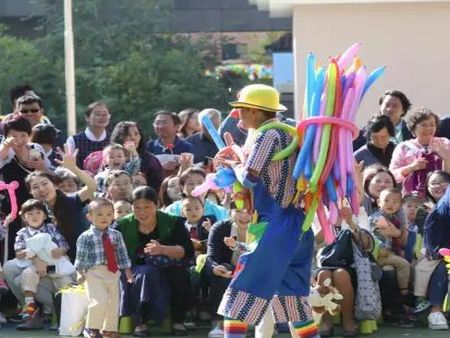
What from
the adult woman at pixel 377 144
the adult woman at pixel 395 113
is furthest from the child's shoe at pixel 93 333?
the adult woman at pixel 395 113

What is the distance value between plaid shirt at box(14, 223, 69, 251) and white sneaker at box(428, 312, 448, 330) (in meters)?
2.97

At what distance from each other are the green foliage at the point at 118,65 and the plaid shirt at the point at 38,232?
1237cm

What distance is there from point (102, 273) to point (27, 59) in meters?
15.0

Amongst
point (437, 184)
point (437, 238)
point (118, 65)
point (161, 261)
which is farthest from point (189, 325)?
point (118, 65)

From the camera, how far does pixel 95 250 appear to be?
9219 mm

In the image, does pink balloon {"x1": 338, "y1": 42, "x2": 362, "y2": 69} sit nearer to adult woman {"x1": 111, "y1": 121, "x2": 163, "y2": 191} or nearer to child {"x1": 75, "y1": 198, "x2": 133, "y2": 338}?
child {"x1": 75, "y1": 198, "x2": 133, "y2": 338}

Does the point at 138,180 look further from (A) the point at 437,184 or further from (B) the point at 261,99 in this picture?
(B) the point at 261,99

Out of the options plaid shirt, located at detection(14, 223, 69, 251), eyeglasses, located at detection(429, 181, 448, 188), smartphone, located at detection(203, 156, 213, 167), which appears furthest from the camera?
smartphone, located at detection(203, 156, 213, 167)

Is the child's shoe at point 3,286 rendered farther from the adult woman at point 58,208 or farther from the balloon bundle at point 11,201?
the balloon bundle at point 11,201

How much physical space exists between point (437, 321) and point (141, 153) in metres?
3.14

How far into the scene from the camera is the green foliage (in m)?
23.4

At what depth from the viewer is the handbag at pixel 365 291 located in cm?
938

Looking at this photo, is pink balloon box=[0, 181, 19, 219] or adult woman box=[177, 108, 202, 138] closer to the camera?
pink balloon box=[0, 181, 19, 219]

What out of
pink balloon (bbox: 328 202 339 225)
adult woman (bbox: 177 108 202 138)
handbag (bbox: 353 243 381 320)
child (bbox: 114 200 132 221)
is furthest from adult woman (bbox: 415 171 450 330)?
adult woman (bbox: 177 108 202 138)
